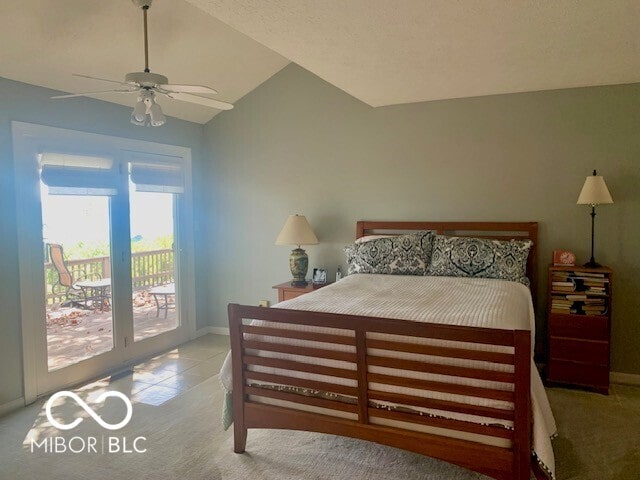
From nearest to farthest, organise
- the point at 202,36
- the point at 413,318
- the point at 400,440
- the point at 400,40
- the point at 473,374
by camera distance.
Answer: the point at 473,374
the point at 400,440
the point at 413,318
the point at 400,40
the point at 202,36

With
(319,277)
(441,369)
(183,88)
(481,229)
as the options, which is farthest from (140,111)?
(481,229)

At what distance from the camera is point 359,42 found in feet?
8.93

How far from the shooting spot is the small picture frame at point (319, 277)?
438cm

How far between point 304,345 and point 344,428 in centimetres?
46

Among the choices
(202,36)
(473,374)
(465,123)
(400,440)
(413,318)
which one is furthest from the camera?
(465,123)

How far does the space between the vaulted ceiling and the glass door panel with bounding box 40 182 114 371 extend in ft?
3.12

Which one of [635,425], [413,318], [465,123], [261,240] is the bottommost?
[635,425]

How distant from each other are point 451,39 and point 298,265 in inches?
95.9

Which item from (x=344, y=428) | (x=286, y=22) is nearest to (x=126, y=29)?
(x=286, y=22)

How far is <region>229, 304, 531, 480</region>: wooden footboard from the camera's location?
1.96 metres

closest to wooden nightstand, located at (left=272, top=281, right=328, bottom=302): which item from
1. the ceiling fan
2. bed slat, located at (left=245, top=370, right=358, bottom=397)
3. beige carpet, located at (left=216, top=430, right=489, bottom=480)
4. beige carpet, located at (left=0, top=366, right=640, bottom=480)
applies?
beige carpet, located at (left=0, top=366, right=640, bottom=480)

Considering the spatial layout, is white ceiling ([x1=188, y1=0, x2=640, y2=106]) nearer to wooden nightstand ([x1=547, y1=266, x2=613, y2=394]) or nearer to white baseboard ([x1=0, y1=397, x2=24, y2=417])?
wooden nightstand ([x1=547, y1=266, x2=613, y2=394])

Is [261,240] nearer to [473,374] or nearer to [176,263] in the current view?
[176,263]

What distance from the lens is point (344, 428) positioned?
228 centimetres
